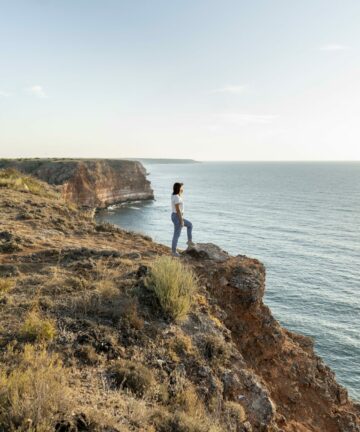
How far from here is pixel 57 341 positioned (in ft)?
17.0

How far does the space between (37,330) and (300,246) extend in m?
39.2

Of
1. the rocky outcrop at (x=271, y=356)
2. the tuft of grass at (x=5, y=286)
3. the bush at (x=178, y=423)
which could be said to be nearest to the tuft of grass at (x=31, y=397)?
the bush at (x=178, y=423)

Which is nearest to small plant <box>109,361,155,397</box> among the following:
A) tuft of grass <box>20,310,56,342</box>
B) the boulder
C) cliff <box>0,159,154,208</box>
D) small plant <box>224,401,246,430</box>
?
tuft of grass <box>20,310,56,342</box>

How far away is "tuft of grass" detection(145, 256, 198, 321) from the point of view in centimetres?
661

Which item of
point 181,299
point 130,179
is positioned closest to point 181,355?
point 181,299

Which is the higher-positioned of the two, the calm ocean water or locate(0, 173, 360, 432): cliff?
locate(0, 173, 360, 432): cliff

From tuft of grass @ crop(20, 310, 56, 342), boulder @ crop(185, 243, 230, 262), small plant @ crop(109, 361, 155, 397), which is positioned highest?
boulder @ crop(185, 243, 230, 262)

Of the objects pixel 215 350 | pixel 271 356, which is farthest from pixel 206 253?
pixel 215 350

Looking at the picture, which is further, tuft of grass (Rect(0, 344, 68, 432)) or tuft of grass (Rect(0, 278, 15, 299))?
tuft of grass (Rect(0, 278, 15, 299))

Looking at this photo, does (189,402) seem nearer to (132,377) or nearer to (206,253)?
(132,377)

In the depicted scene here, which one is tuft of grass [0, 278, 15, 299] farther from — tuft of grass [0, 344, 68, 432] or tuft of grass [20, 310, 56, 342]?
tuft of grass [0, 344, 68, 432]

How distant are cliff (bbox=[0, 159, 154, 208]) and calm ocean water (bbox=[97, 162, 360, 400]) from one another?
4.97 meters

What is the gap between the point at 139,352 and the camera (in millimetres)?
5516

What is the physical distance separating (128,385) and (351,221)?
5795cm
